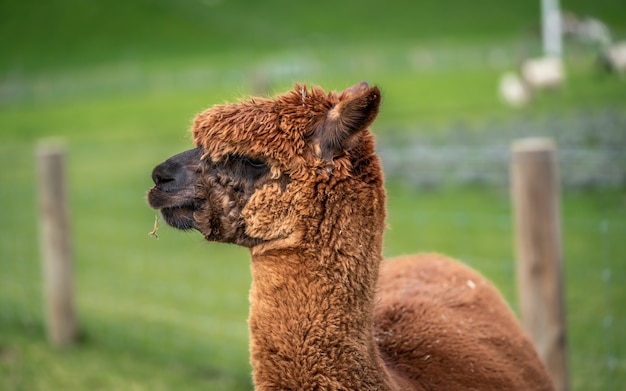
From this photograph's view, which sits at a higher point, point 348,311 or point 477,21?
point 477,21

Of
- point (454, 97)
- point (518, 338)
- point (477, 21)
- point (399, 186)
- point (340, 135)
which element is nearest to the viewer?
point (340, 135)

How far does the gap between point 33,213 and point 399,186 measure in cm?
597

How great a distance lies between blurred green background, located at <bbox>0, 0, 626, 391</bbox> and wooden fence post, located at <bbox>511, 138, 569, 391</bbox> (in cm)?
49

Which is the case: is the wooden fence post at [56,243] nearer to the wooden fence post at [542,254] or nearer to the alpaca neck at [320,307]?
the wooden fence post at [542,254]

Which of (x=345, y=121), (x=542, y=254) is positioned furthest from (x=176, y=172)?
(x=542, y=254)

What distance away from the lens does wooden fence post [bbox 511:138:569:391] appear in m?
4.44

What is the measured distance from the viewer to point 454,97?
25.2m

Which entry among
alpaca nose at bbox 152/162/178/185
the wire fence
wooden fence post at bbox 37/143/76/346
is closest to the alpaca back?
alpaca nose at bbox 152/162/178/185

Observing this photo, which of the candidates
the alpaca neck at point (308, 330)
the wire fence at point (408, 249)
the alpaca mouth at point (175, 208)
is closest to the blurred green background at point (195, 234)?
the wire fence at point (408, 249)

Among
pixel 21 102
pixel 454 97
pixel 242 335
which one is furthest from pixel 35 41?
pixel 242 335

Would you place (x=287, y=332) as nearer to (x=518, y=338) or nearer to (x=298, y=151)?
(x=298, y=151)

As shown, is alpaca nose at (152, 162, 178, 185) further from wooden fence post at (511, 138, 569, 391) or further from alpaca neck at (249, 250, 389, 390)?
wooden fence post at (511, 138, 569, 391)

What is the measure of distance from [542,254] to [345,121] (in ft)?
7.45

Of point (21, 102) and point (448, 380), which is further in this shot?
point (21, 102)
